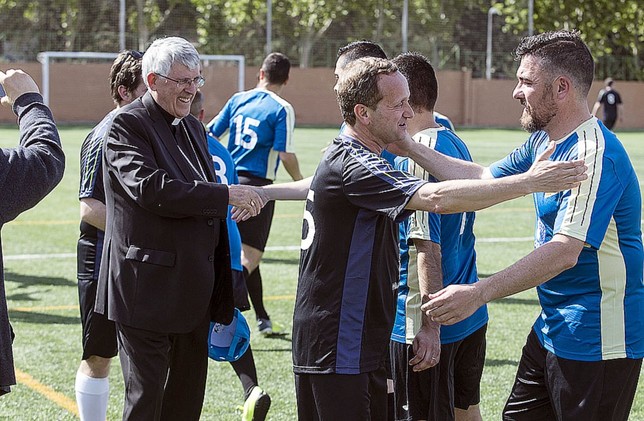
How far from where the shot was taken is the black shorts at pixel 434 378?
4.79 m

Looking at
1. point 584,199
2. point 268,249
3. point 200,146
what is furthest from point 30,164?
point 268,249

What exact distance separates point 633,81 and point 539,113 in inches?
1881

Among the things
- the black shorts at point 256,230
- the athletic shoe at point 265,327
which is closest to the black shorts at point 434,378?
the athletic shoe at point 265,327

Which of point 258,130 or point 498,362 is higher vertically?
point 258,130

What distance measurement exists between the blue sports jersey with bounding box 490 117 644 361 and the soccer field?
2.29 metres

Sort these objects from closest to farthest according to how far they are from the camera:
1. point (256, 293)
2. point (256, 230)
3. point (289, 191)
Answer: point (289, 191) → point (256, 293) → point (256, 230)

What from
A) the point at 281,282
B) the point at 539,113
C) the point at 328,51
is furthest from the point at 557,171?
the point at 328,51

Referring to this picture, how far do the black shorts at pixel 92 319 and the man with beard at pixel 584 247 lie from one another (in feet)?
7.13

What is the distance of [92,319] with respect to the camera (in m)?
5.42

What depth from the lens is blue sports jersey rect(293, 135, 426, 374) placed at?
13.0 ft

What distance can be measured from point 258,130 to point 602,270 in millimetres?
5496

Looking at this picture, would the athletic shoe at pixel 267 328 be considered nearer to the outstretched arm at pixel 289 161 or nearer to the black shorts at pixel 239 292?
the outstretched arm at pixel 289 161

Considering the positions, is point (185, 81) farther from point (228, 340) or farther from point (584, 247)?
point (584, 247)

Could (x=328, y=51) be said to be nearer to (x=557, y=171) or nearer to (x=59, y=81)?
(x=59, y=81)
